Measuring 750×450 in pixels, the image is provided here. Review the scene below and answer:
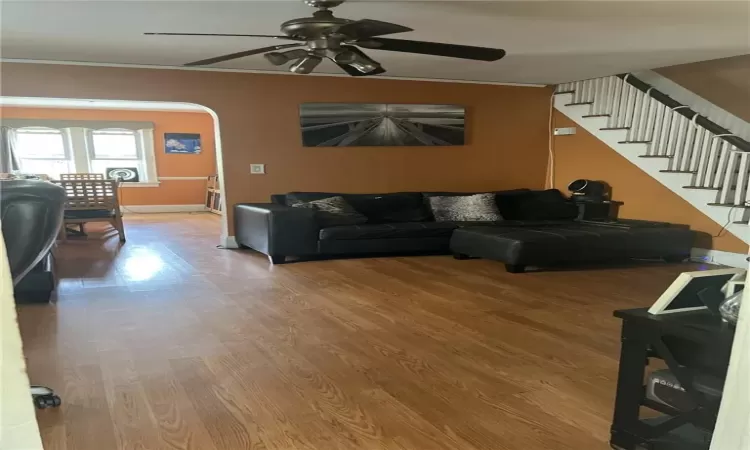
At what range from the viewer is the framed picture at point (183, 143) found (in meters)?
10.8

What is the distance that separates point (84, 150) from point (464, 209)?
796cm

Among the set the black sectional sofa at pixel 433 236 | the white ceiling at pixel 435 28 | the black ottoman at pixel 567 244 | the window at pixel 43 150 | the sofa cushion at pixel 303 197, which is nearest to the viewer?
the white ceiling at pixel 435 28

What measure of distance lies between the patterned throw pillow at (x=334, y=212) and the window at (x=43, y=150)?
679cm

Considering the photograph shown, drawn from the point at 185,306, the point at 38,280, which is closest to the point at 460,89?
the point at 185,306

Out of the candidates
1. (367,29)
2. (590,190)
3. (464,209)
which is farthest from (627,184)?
(367,29)

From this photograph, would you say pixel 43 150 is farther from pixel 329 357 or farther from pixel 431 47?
pixel 329 357

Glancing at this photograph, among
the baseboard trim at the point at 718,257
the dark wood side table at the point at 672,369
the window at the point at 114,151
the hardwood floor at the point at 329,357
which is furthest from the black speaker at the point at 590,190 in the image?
the window at the point at 114,151

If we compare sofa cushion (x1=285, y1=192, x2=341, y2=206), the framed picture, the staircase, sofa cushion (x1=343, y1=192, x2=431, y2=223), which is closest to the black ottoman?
the staircase

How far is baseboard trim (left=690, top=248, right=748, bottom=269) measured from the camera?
5.27m

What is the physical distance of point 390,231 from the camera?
5.57 metres

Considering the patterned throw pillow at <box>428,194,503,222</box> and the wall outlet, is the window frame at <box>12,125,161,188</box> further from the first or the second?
the wall outlet

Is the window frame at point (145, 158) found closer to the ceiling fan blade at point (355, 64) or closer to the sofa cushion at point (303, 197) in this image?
the sofa cushion at point (303, 197)

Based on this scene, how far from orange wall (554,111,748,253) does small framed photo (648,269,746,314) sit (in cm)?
426

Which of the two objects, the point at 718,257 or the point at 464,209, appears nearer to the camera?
the point at 718,257
